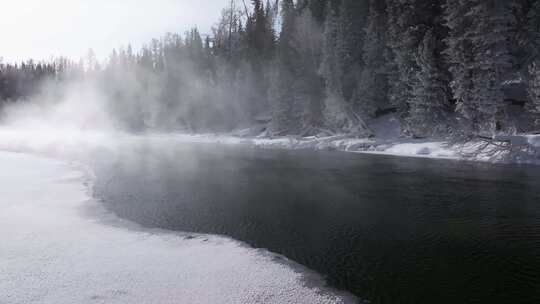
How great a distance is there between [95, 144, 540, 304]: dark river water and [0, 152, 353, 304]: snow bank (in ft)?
3.81

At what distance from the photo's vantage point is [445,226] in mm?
12555

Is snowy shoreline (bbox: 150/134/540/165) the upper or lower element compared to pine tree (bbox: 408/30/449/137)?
lower

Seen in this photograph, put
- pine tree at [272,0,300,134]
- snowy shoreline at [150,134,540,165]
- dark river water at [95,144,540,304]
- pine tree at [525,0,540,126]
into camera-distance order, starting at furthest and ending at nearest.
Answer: pine tree at [272,0,300,134] < pine tree at [525,0,540,126] < snowy shoreline at [150,134,540,165] < dark river water at [95,144,540,304]

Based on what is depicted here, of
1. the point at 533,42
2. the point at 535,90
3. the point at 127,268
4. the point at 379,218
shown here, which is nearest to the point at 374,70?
the point at 533,42

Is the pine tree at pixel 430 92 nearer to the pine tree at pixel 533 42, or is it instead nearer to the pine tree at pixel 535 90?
the pine tree at pixel 533 42

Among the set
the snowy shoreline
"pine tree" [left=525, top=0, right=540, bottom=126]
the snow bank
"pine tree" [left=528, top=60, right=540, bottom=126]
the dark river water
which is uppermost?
"pine tree" [left=525, top=0, right=540, bottom=126]

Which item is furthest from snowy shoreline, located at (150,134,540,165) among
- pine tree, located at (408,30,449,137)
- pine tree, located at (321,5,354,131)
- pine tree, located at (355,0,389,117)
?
pine tree, located at (355,0,389,117)

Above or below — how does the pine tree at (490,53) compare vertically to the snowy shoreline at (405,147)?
above

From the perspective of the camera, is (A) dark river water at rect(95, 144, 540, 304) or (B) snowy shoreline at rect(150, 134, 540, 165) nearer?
(A) dark river water at rect(95, 144, 540, 304)

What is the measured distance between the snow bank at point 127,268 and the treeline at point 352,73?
85.3 ft

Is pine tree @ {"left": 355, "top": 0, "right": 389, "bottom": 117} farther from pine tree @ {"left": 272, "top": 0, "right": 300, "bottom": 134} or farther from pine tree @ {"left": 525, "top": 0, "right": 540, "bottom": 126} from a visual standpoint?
pine tree @ {"left": 525, "top": 0, "right": 540, "bottom": 126}

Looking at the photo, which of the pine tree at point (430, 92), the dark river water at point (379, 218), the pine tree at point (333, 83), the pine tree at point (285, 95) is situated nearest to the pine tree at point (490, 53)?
the pine tree at point (430, 92)

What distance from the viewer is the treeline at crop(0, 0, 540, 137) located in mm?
29094

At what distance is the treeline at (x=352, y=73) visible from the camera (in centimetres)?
2909
